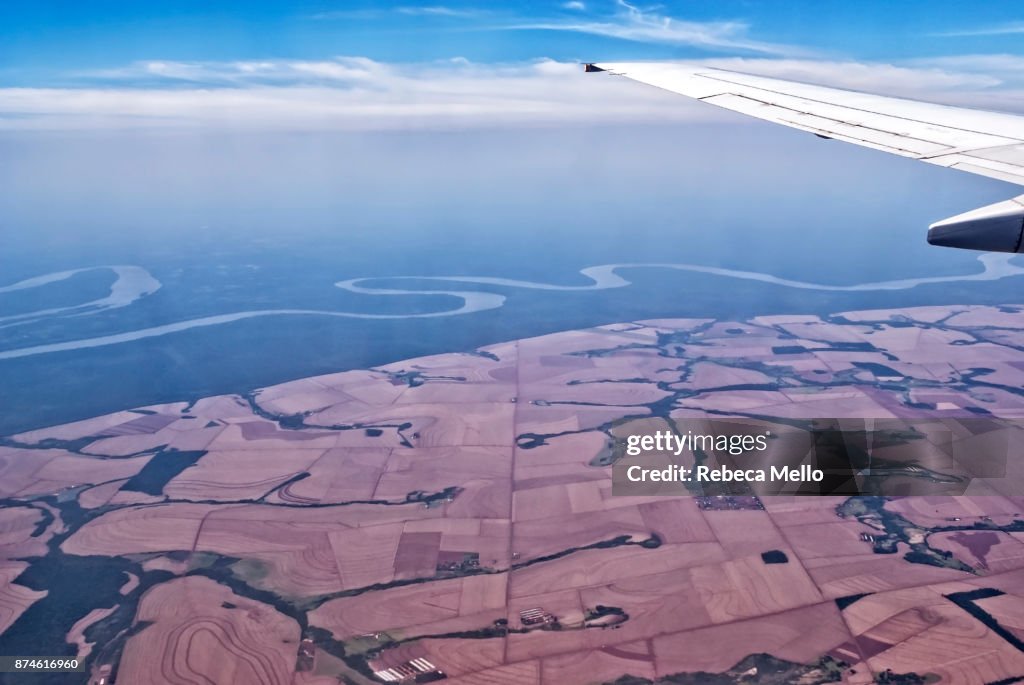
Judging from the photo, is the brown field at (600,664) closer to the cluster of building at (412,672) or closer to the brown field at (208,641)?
the cluster of building at (412,672)

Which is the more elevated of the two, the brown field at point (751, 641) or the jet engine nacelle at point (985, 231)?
the jet engine nacelle at point (985, 231)

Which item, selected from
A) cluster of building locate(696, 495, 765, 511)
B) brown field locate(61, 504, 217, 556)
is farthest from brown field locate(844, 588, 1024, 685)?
brown field locate(61, 504, 217, 556)

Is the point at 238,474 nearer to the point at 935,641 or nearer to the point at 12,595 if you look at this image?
the point at 12,595

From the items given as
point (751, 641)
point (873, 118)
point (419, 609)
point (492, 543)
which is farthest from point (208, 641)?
point (873, 118)

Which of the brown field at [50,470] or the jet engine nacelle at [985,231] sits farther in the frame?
the brown field at [50,470]

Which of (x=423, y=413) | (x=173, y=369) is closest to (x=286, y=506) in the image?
(x=423, y=413)

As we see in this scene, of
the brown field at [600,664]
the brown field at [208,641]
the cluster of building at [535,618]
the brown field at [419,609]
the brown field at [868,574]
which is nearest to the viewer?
the brown field at [600,664]

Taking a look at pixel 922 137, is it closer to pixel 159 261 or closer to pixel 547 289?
pixel 547 289

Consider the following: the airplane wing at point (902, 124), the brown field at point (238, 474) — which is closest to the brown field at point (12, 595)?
the brown field at point (238, 474)
